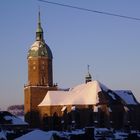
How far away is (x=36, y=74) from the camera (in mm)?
71250

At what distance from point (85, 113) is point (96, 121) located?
113 inches

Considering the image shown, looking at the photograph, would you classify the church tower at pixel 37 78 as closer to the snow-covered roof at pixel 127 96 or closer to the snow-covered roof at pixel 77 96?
the snow-covered roof at pixel 77 96

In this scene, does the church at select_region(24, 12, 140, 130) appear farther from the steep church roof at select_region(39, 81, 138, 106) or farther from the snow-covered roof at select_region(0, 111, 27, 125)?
the snow-covered roof at select_region(0, 111, 27, 125)

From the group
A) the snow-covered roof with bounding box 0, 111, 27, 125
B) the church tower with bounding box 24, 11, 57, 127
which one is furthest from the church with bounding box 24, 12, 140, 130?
the snow-covered roof with bounding box 0, 111, 27, 125

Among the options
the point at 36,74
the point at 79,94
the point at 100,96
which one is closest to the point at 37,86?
the point at 36,74

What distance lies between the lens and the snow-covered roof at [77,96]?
6556 centimetres

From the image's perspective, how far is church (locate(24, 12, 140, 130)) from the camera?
64.9 meters

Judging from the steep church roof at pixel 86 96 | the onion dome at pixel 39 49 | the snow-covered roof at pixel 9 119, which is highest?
the onion dome at pixel 39 49

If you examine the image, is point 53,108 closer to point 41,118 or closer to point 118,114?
point 41,118

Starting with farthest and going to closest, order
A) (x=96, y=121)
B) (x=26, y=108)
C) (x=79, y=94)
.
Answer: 1. (x=26, y=108)
2. (x=79, y=94)
3. (x=96, y=121)

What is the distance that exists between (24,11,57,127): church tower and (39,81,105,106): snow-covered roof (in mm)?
1529

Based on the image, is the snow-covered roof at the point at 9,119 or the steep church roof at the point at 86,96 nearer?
the snow-covered roof at the point at 9,119

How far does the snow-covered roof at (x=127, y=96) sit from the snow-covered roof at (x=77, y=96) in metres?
6.16

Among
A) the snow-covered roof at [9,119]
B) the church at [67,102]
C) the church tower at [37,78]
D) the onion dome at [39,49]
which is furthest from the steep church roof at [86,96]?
the snow-covered roof at [9,119]
